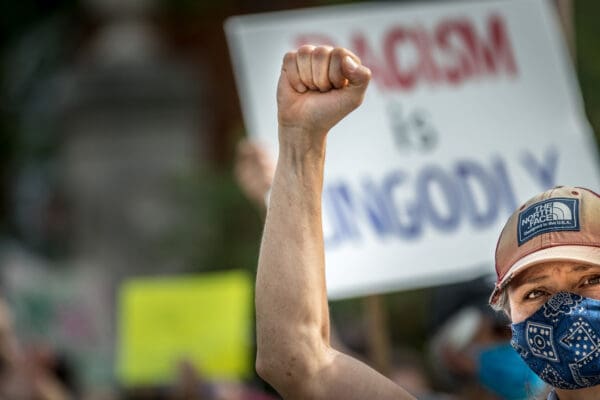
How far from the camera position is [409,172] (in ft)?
16.3

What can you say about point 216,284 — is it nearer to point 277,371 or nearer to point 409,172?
point 409,172

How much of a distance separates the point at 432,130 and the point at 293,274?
2.24 meters

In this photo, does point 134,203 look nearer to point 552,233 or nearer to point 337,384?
point 337,384

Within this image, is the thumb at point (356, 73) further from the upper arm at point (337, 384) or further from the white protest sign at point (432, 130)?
the white protest sign at point (432, 130)

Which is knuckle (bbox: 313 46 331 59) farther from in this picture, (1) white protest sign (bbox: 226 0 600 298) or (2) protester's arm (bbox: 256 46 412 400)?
(1) white protest sign (bbox: 226 0 600 298)

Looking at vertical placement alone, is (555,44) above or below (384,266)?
above

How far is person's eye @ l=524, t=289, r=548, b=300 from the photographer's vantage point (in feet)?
9.26

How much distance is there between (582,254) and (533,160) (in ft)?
7.19

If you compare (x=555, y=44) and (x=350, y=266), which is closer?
(x=350, y=266)

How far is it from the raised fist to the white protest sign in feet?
5.97

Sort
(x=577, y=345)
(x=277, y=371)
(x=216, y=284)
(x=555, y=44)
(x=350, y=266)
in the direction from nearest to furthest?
(x=577, y=345)
(x=277, y=371)
(x=350, y=266)
(x=555, y=44)
(x=216, y=284)

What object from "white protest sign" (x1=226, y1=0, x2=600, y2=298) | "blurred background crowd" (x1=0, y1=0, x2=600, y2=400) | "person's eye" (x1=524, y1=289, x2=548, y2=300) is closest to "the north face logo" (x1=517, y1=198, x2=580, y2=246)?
"person's eye" (x1=524, y1=289, x2=548, y2=300)

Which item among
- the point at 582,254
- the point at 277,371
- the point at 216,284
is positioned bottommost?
the point at 216,284

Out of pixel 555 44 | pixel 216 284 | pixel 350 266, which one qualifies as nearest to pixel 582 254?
pixel 350 266
